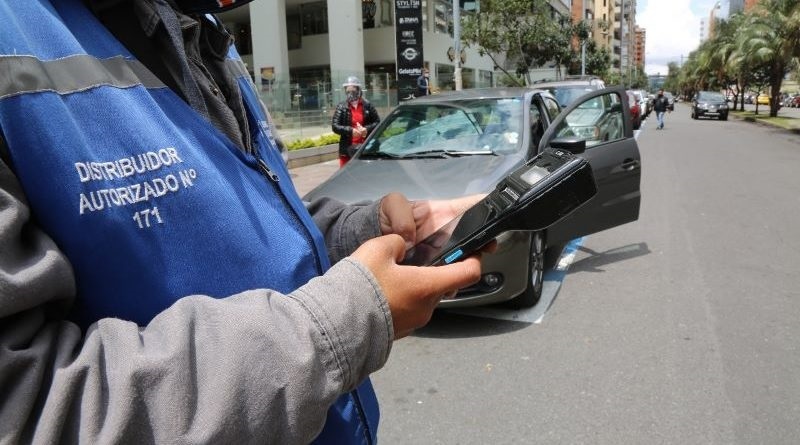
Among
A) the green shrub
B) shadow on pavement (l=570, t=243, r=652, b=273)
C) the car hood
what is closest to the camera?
the car hood

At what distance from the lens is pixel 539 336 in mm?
3963

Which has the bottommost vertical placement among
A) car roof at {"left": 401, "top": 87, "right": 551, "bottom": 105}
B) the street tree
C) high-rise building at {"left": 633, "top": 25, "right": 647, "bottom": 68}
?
car roof at {"left": 401, "top": 87, "right": 551, "bottom": 105}

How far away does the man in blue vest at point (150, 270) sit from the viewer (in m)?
0.71

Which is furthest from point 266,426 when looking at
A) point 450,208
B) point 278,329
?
point 450,208

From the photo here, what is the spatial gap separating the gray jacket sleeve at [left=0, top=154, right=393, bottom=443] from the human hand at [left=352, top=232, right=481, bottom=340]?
7 centimetres

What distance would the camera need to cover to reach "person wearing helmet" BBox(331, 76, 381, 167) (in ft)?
29.0

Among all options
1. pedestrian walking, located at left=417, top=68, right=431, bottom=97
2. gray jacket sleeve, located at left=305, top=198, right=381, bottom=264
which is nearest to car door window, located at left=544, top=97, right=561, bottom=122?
gray jacket sleeve, located at left=305, top=198, right=381, bottom=264

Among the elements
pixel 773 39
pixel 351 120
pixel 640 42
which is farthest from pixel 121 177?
pixel 640 42

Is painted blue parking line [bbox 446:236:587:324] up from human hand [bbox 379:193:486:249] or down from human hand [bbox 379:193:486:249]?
down

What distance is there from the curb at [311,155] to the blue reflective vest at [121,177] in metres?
12.2

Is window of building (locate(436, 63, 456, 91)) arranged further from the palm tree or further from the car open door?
the car open door

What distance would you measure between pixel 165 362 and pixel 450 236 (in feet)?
2.49

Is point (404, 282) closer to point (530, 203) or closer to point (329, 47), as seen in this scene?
A: point (530, 203)

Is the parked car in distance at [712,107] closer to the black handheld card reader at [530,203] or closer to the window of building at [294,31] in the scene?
the window of building at [294,31]
